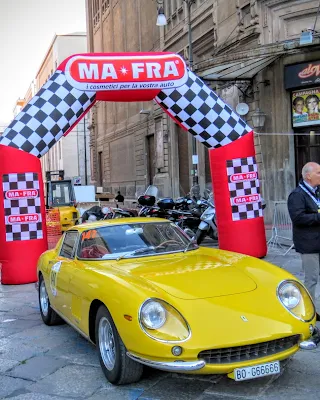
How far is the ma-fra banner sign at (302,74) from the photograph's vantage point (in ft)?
47.7

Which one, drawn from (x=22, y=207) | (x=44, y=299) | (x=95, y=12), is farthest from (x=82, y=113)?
(x=95, y=12)

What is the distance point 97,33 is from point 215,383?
4033 cm

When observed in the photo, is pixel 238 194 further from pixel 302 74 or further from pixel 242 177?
pixel 302 74

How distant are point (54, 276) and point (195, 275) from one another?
1858 millimetres

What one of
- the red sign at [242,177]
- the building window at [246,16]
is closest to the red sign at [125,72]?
the red sign at [242,177]

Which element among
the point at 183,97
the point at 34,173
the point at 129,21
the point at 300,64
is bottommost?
the point at 34,173

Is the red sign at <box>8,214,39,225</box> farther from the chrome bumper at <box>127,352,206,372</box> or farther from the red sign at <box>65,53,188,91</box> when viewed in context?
the chrome bumper at <box>127,352,206,372</box>

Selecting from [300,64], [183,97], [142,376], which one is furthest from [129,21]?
[142,376]

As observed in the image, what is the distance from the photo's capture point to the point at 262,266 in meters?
4.50

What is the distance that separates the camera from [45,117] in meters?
8.48

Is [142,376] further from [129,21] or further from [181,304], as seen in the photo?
[129,21]

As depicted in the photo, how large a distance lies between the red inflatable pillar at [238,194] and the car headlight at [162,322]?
5.60 m

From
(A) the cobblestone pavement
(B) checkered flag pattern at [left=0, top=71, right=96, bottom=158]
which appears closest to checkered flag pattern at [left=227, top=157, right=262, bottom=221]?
(B) checkered flag pattern at [left=0, top=71, right=96, bottom=158]

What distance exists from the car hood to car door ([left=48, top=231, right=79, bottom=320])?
749 millimetres
